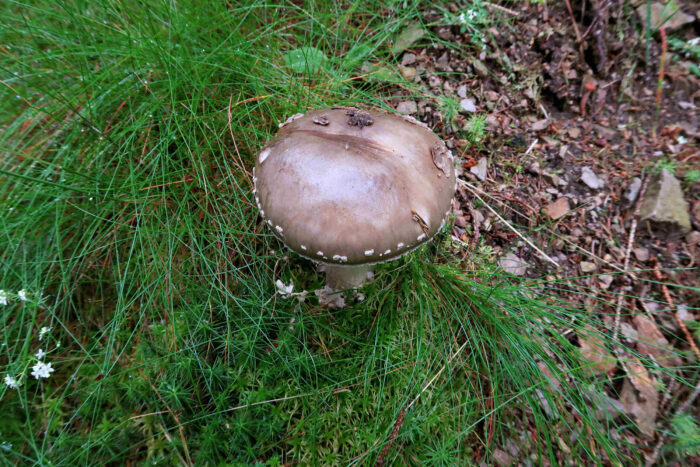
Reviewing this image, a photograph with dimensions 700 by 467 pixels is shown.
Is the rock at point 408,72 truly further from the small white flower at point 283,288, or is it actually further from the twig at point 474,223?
the small white flower at point 283,288

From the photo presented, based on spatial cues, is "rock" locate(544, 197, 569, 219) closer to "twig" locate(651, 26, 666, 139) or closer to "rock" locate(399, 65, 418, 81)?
"twig" locate(651, 26, 666, 139)

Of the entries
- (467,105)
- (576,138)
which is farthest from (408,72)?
(576,138)

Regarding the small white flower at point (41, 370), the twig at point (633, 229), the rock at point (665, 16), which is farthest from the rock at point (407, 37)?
the small white flower at point (41, 370)

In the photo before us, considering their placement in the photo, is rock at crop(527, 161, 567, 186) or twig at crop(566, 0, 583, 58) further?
twig at crop(566, 0, 583, 58)

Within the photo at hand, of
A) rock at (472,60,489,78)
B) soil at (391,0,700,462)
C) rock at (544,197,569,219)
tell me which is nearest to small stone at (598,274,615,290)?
soil at (391,0,700,462)

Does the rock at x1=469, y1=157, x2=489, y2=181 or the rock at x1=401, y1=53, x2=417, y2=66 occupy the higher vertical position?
the rock at x1=401, y1=53, x2=417, y2=66

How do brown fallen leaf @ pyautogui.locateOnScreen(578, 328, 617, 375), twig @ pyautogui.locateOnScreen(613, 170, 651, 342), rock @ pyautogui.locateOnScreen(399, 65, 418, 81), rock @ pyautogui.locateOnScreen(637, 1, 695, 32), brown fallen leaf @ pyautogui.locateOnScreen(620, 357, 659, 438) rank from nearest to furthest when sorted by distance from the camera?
brown fallen leaf @ pyautogui.locateOnScreen(620, 357, 659, 438)
brown fallen leaf @ pyautogui.locateOnScreen(578, 328, 617, 375)
twig @ pyautogui.locateOnScreen(613, 170, 651, 342)
rock @ pyautogui.locateOnScreen(399, 65, 418, 81)
rock @ pyautogui.locateOnScreen(637, 1, 695, 32)

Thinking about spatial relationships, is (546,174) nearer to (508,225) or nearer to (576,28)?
(508,225)
